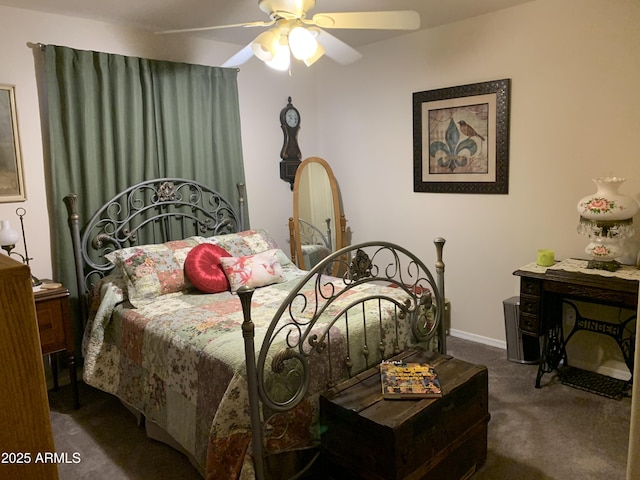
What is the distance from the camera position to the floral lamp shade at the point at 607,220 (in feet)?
9.12

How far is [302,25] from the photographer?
2.40 metres

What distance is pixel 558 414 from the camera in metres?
2.76

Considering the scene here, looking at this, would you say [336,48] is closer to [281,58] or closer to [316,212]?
[281,58]

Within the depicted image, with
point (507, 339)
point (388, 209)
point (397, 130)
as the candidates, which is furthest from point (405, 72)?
point (507, 339)

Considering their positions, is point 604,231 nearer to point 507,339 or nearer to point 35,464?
point 507,339

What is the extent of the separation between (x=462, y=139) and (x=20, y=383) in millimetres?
3551

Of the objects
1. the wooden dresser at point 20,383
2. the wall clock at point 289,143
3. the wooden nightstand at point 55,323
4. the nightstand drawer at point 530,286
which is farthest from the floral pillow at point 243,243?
the wooden dresser at point 20,383

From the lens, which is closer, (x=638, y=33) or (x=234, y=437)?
(x=234, y=437)

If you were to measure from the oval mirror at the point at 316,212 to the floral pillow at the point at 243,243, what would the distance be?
2.25ft

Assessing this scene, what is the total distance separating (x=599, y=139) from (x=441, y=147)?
44.5 inches

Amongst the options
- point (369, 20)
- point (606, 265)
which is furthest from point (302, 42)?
point (606, 265)

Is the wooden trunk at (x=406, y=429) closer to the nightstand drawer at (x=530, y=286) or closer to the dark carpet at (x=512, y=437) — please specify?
the dark carpet at (x=512, y=437)

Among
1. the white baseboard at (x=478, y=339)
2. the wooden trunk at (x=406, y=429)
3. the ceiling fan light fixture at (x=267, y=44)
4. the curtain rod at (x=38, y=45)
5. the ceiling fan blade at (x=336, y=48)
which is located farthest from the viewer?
the white baseboard at (x=478, y=339)

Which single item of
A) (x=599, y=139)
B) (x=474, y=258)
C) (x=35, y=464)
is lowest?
(x=474, y=258)
